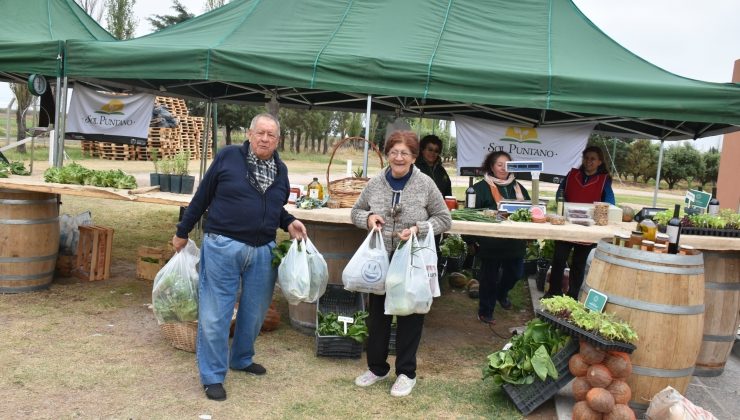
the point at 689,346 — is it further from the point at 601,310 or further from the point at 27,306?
the point at 27,306

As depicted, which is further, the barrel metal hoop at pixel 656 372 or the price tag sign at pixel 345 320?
the price tag sign at pixel 345 320

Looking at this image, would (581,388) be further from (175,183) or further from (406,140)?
(175,183)

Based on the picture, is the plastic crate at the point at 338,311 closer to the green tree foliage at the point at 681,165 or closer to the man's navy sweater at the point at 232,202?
the man's navy sweater at the point at 232,202

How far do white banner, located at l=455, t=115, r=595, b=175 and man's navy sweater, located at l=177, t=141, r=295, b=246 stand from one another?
14.6 ft

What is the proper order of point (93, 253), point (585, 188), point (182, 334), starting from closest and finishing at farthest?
point (182, 334), point (585, 188), point (93, 253)

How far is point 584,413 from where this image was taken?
3.44 m

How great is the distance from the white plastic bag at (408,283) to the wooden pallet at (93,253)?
13.1 feet

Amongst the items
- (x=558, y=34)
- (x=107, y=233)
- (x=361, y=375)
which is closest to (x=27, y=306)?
(x=107, y=233)

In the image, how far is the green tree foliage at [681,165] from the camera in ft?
96.9

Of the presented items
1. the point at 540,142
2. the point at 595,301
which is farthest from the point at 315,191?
the point at 540,142

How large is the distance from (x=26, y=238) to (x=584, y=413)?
503 cm

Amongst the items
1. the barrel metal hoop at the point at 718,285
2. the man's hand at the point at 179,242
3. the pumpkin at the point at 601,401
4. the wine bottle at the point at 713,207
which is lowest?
the pumpkin at the point at 601,401

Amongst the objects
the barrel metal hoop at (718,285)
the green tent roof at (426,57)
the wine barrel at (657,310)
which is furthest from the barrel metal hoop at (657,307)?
the green tent roof at (426,57)

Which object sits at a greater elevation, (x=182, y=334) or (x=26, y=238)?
(x=26, y=238)
